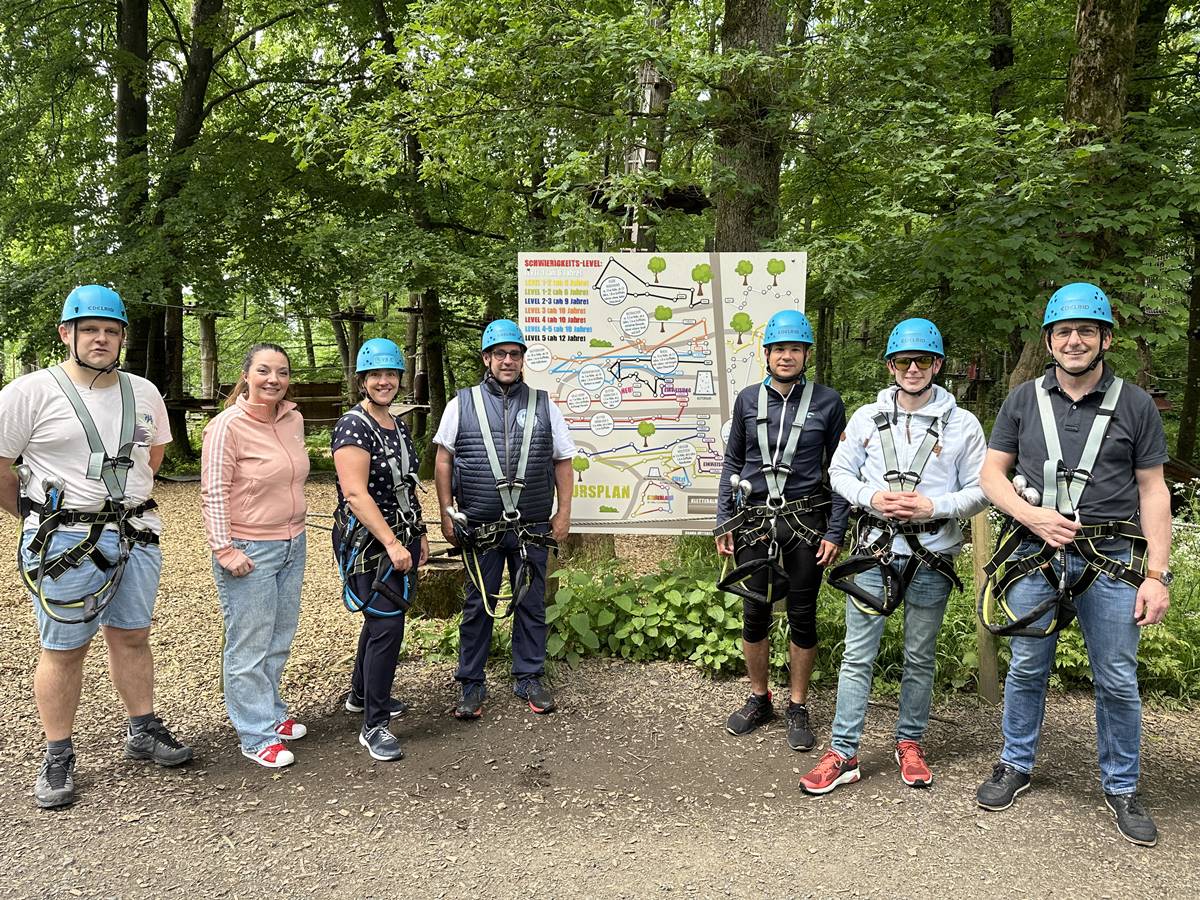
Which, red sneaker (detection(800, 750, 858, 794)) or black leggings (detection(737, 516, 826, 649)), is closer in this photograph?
red sneaker (detection(800, 750, 858, 794))

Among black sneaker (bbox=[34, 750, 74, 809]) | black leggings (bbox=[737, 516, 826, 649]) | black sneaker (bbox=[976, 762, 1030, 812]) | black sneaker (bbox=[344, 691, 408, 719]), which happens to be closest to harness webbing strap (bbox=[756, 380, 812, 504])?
black leggings (bbox=[737, 516, 826, 649])

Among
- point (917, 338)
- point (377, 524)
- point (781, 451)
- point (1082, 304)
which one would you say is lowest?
point (377, 524)

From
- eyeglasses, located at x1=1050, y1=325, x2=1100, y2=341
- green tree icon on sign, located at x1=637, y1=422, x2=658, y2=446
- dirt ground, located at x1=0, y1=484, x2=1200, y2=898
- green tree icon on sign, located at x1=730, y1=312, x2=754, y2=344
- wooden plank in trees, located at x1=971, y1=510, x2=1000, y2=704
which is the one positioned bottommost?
dirt ground, located at x1=0, y1=484, x2=1200, y2=898

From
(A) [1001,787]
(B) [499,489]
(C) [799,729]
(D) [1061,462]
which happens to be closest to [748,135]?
(B) [499,489]

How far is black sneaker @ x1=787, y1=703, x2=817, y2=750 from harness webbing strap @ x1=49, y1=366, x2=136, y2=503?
10.4ft

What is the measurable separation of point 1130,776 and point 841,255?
3.18 meters

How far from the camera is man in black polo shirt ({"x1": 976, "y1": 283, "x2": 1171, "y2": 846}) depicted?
3004 millimetres

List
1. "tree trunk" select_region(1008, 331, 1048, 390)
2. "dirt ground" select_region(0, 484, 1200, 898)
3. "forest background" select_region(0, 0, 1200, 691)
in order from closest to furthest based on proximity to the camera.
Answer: "dirt ground" select_region(0, 484, 1200, 898) < "forest background" select_region(0, 0, 1200, 691) < "tree trunk" select_region(1008, 331, 1048, 390)

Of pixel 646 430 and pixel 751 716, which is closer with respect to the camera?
pixel 751 716

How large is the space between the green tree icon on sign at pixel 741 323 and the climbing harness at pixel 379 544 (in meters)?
1.99

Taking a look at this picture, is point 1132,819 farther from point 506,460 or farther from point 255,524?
point 255,524

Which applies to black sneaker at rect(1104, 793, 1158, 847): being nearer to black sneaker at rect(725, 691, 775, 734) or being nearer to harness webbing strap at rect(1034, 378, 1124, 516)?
harness webbing strap at rect(1034, 378, 1124, 516)

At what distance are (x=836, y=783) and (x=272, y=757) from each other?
2.49 meters

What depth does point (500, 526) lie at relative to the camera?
161 inches
